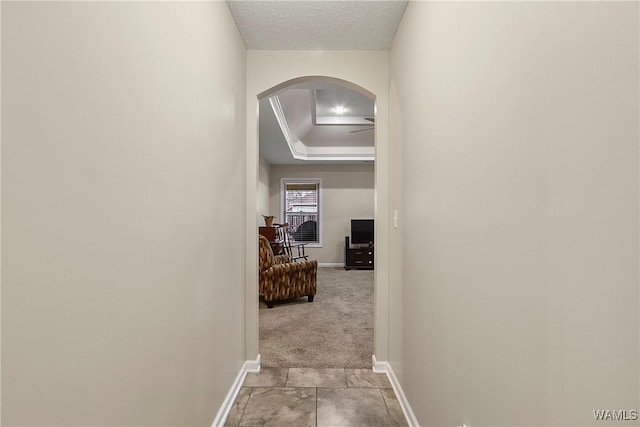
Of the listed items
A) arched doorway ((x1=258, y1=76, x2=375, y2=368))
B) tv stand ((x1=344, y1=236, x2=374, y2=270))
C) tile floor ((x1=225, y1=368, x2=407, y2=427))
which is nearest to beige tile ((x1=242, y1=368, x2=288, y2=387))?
tile floor ((x1=225, y1=368, x2=407, y2=427))

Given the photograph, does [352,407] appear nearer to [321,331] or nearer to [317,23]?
[321,331]

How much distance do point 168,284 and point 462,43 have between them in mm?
1449

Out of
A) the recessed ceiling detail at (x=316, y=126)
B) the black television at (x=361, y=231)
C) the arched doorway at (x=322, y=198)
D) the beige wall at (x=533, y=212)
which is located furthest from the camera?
Result: the black television at (x=361, y=231)

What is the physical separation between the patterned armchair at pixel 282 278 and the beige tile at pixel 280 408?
2069 mm

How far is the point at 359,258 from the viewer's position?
767 centimetres

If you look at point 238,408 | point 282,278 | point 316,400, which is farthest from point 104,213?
point 282,278

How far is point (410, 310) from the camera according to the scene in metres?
2.00

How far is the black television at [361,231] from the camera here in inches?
310

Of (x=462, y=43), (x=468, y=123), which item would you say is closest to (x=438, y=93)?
(x=462, y=43)

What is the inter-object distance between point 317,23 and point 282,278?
3138mm

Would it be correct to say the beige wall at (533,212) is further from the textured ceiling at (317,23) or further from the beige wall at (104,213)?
the beige wall at (104,213)

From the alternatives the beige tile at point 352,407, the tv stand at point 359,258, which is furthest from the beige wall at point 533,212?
the tv stand at point 359,258

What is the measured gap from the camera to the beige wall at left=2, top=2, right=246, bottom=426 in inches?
26.2

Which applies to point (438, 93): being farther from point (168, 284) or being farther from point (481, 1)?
point (168, 284)
